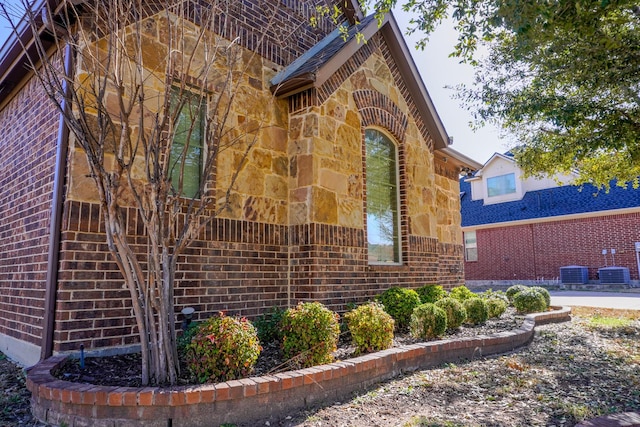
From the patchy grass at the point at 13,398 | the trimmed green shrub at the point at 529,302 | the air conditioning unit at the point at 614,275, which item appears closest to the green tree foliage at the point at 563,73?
the trimmed green shrub at the point at 529,302

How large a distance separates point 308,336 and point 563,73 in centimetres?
639

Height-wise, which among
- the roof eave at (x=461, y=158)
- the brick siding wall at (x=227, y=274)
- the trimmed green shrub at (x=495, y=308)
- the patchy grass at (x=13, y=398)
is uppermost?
the roof eave at (x=461, y=158)

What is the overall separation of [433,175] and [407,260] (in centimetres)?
217

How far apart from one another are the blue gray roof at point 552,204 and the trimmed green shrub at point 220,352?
59.7 ft

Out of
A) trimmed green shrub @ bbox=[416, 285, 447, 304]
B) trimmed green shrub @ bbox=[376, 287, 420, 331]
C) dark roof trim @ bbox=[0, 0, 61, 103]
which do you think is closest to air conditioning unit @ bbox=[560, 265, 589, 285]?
trimmed green shrub @ bbox=[416, 285, 447, 304]

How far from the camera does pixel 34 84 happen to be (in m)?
5.63

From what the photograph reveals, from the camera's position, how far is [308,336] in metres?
4.34

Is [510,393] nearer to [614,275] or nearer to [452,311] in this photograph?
[452,311]

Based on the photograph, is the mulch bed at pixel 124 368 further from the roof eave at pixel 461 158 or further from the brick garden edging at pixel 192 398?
the roof eave at pixel 461 158

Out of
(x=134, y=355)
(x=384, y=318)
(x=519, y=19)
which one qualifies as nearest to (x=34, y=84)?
(x=134, y=355)

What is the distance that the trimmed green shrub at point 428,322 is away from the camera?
5.74m

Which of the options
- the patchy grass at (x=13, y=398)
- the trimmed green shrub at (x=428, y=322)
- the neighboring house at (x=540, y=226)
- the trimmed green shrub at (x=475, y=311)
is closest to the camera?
the patchy grass at (x=13, y=398)

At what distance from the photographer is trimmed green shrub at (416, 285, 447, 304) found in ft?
23.5

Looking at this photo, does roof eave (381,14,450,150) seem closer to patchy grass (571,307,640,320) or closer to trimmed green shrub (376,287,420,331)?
trimmed green shrub (376,287,420,331)
